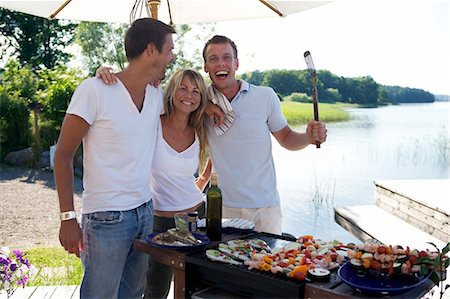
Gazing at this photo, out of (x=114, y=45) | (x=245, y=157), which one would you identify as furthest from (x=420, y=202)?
(x=114, y=45)

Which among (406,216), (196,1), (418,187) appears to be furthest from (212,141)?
(418,187)

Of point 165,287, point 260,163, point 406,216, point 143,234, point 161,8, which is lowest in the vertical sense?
point 406,216

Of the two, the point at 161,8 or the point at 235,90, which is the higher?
the point at 161,8

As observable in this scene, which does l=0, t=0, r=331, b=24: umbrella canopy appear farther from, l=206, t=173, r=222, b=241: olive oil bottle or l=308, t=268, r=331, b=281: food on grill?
l=308, t=268, r=331, b=281: food on grill

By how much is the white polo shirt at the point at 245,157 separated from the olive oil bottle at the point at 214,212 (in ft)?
1.67

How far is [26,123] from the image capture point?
9883 mm

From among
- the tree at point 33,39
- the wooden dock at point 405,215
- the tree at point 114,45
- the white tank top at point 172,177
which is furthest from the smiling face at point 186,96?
the tree at point 33,39

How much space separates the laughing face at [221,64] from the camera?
2.27 m

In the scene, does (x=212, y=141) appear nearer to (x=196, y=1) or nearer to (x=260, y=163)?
(x=260, y=163)

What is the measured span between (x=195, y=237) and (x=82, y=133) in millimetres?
510

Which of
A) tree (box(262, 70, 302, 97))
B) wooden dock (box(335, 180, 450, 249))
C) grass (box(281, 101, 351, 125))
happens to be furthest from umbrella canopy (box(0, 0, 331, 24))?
tree (box(262, 70, 302, 97))

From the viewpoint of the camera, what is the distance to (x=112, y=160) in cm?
173

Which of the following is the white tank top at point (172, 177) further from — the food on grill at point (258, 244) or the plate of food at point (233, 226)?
the food on grill at point (258, 244)

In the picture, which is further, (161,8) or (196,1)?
(161,8)
